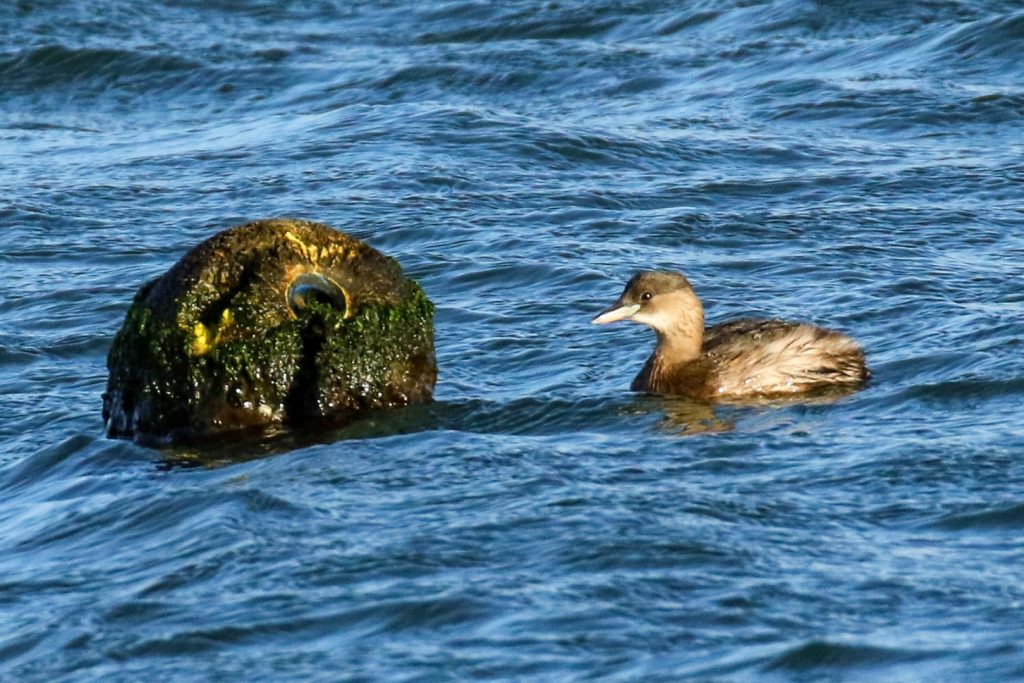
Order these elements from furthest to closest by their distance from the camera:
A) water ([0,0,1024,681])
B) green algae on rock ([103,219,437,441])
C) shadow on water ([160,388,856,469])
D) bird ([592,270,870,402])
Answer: bird ([592,270,870,402]), green algae on rock ([103,219,437,441]), shadow on water ([160,388,856,469]), water ([0,0,1024,681])

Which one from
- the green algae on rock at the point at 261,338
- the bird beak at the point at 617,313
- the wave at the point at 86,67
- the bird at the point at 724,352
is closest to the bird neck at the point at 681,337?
the bird at the point at 724,352

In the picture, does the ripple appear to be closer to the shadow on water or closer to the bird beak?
the shadow on water

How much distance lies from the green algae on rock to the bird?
145 centimetres

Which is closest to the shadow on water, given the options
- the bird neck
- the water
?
the water

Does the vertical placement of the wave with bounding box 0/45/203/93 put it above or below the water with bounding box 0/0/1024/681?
above

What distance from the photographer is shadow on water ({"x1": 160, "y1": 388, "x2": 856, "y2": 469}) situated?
9.07 metres

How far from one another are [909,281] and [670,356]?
202 centimetres

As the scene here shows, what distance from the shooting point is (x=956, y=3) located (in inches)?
757

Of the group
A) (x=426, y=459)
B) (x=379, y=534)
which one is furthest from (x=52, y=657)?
(x=426, y=459)

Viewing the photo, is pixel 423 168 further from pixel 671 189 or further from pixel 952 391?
pixel 952 391

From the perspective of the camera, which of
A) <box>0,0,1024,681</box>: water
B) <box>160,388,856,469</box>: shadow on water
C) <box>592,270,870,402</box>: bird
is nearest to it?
<box>0,0,1024,681</box>: water

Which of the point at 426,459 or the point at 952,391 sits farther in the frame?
the point at 952,391

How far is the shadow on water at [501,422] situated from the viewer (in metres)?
9.07

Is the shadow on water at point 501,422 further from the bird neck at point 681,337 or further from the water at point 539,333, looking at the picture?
the bird neck at point 681,337
